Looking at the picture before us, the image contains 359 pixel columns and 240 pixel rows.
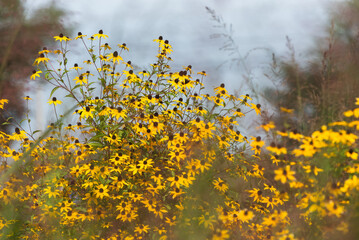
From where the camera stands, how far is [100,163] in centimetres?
286

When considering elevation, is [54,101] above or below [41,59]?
below

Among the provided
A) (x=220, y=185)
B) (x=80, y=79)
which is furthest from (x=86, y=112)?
(x=220, y=185)

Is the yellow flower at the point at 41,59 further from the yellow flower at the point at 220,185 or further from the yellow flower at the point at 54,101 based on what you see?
the yellow flower at the point at 220,185

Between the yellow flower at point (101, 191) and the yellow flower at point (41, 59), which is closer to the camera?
the yellow flower at point (101, 191)

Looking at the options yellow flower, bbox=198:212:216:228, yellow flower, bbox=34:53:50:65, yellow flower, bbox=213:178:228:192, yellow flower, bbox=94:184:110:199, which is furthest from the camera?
yellow flower, bbox=34:53:50:65

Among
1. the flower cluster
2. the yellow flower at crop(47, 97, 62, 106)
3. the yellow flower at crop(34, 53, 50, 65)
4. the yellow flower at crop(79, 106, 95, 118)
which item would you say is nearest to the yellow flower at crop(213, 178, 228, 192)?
the flower cluster

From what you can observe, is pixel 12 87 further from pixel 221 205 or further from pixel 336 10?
pixel 336 10

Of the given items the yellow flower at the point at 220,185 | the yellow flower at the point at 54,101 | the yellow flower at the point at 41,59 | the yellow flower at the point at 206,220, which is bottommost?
the yellow flower at the point at 206,220

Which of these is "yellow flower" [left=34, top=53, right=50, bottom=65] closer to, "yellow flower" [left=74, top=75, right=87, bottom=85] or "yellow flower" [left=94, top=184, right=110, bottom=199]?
"yellow flower" [left=74, top=75, right=87, bottom=85]

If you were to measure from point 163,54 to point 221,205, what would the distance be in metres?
1.37

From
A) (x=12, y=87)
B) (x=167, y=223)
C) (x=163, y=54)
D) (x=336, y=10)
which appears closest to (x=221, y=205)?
(x=167, y=223)

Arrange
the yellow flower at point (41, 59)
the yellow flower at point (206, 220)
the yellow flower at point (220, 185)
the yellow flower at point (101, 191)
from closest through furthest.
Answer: the yellow flower at point (206, 220)
the yellow flower at point (101, 191)
the yellow flower at point (220, 185)
the yellow flower at point (41, 59)

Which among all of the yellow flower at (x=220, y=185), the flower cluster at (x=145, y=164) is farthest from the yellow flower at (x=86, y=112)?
the yellow flower at (x=220, y=185)

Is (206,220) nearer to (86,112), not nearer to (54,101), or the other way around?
(86,112)
